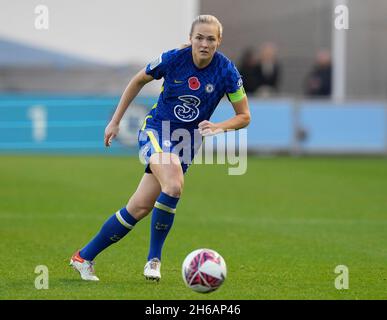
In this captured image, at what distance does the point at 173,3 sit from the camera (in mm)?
25047

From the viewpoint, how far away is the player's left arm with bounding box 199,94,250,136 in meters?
7.51

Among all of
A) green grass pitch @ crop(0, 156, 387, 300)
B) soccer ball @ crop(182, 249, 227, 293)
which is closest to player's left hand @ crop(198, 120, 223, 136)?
soccer ball @ crop(182, 249, 227, 293)

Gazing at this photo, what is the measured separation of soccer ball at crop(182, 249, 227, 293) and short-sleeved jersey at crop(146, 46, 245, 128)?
49.3 inches

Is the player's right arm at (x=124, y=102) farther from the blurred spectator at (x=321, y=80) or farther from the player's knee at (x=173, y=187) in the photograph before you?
the blurred spectator at (x=321, y=80)

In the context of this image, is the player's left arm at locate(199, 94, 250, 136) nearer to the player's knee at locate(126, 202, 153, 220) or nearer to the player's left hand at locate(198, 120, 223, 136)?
the player's left hand at locate(198, 120, 223, 136)

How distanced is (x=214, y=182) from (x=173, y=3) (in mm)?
9083

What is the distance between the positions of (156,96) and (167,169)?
46.4 ft

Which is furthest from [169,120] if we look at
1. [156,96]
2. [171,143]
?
[156,96]

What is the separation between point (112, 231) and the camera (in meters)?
8.08

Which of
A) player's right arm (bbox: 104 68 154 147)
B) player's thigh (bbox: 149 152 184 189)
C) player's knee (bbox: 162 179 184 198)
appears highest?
player's right arm (bbox: 104 68 154 147)

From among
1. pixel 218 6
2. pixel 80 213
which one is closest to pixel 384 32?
pixel 218 6

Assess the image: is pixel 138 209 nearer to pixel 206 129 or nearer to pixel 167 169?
pixel 167 169

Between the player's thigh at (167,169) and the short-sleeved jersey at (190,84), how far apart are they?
1.01 feet

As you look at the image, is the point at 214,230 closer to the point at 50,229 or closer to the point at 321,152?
the point at 50,229
